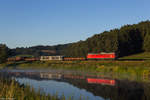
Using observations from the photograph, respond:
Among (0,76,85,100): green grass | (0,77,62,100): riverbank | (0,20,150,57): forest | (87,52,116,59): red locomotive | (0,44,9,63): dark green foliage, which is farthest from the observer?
(0,44,9,63): dark green foliage

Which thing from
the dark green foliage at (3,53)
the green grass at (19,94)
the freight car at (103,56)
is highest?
the dark green foliage at (3,53)

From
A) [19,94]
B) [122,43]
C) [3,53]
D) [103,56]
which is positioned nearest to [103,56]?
[103,56]

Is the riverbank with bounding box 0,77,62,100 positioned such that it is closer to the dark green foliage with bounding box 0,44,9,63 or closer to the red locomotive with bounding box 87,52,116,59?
the red locomotive with bounding box 87,52,116,59

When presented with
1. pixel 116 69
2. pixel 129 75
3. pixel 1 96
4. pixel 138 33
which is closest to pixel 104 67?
pixel 116 69

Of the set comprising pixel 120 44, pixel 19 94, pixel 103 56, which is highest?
pixel 120 44

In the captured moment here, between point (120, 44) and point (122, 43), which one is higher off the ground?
point (122, 43)

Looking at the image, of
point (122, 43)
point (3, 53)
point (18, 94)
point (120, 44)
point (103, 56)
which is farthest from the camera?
point (122, 43)

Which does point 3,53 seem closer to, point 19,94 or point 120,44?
point 120,44

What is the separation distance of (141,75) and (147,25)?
289ft

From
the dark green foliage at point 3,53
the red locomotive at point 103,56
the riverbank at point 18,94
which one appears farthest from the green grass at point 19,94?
the dark green foliage at point 3,53

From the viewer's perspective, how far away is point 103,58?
289 ft

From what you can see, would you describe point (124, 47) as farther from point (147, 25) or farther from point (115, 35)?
point (147, 25)

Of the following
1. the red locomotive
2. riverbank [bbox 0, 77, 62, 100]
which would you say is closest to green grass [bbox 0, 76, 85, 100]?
riverbank [bbox 0, 77, 62, 100]

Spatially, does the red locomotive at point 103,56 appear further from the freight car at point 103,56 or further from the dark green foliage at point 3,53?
the dark green foliage at point 3,53
